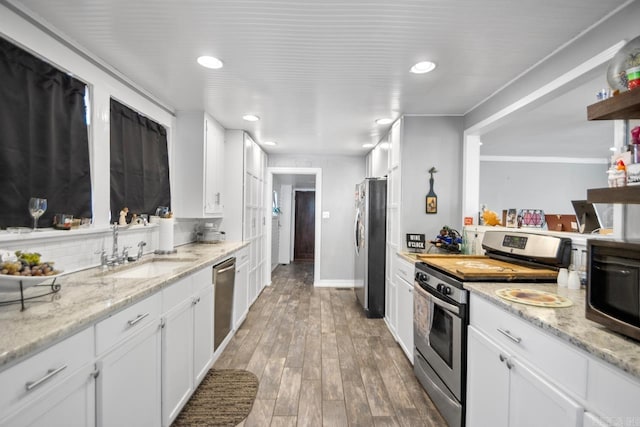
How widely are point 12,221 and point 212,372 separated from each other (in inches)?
66.8

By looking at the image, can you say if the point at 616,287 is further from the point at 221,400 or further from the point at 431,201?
the point at 221,400

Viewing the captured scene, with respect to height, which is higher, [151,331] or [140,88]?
[140,88]

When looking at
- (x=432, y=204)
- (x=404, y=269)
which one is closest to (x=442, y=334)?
(x=404, y=269)

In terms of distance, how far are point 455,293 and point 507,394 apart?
0.54 metres

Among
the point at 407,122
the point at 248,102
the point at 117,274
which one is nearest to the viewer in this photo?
the point at 117,274

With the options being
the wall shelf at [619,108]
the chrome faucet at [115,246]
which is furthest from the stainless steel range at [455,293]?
the chrome faucet at [115,246]

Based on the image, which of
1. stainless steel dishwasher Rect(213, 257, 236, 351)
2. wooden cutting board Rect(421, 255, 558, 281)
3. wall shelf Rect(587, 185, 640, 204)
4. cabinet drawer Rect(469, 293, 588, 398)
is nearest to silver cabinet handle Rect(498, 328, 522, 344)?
cabinet drawer Rect(469, 293, 588, 398)

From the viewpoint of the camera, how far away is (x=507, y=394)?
1313 millimetres

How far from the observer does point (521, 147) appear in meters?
5.13

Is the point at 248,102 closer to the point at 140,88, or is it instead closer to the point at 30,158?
the point at 140,88

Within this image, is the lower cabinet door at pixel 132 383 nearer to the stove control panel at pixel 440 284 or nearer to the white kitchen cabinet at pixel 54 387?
the white kitchen cabinet at pixel 54 387

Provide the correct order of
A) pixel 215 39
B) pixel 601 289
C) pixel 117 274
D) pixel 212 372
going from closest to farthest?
pixel 601 289, pixel 215 39, pixel 117 274, pixel 212 372

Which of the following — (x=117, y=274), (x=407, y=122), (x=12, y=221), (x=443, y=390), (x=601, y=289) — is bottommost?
(x=443, y=390)

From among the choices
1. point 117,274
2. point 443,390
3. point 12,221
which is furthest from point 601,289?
point 12,221
